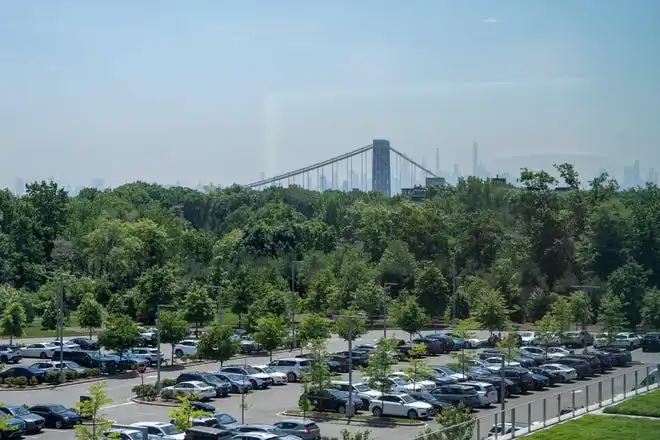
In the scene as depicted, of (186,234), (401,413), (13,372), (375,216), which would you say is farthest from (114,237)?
(401,413)

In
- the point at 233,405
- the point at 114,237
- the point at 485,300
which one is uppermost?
the point at 114,237

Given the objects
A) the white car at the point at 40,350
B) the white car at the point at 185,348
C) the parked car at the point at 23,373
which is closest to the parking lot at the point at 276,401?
the parked car at the point at 23,373

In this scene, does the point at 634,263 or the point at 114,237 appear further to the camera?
the point at 114,237

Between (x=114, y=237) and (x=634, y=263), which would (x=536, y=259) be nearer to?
(x=634, y=263)

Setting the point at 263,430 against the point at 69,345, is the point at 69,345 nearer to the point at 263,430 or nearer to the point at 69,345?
the point at 69,345

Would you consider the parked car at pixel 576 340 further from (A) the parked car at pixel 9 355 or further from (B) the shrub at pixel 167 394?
(A) the parked car at pixel 9 355

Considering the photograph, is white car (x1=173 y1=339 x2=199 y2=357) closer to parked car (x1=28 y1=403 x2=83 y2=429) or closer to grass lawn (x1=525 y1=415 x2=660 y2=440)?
parked car (x1=28 y1=403 x2=83 y2=429)

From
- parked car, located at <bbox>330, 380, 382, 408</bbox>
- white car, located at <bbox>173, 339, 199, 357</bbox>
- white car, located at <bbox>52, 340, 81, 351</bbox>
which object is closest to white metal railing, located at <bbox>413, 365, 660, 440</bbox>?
parked car, located at <bbox>330, 380, 382, 408</bbox>
